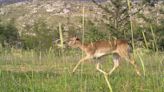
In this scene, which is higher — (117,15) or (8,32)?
(117,15)

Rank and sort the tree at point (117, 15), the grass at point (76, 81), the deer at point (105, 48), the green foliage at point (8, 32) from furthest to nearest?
the green foliage at point (8, 32)
the tree at point (117, 15)
the deer at point (105, 48)
the grass at point (76, 81)

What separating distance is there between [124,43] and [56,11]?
129318 mm

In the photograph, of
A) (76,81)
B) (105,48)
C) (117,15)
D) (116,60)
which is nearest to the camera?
(76,81)

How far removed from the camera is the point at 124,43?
58.6 ft

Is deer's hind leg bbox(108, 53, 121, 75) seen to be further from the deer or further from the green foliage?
the green foliage

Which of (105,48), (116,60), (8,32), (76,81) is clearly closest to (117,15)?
(8,32)

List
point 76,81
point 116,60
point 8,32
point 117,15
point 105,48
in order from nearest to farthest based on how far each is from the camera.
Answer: point 76,81 < point 116,60 < point 105,48 < point 117,15 < point 8,32

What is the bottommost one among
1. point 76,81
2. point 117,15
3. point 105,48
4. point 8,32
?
point 8,32

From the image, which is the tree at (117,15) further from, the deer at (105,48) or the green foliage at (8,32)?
the deer at (105,48)

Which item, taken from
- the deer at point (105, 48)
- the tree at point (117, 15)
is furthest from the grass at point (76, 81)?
the tree at point (117, 15)

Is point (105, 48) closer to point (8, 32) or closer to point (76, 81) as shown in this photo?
point (76, 81)

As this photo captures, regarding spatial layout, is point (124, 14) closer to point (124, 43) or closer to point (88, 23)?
point (88, 23)

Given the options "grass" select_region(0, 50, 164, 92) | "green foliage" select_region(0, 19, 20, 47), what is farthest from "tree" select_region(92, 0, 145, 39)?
"grass" select_region(0, 50, 164, 92)

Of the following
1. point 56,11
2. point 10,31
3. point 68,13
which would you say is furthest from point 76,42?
point 56,11
